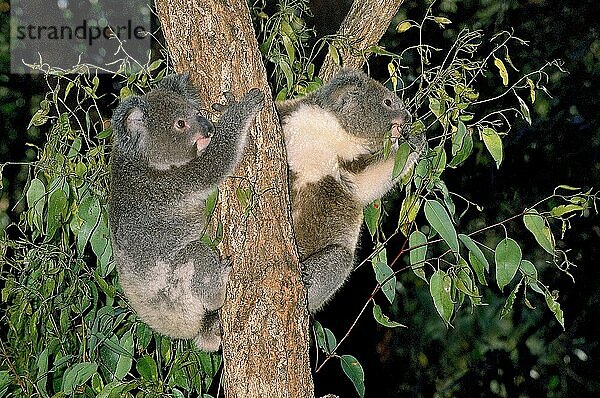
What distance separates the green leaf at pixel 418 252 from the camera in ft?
6.46

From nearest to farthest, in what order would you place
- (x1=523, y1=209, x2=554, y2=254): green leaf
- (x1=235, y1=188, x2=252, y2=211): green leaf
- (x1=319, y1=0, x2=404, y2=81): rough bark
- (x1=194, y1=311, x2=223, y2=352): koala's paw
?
(x1=235, y1=188, x2=252, y2=211): green leaf → (x1=523, y1=209, x2=554, y2=254): green leaf → (x1=194, y1=311, x2=223, y2=352): koala's paw → (x1=319, y1=0, x2=404, y2=81): rough bark

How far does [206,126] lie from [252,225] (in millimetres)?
391

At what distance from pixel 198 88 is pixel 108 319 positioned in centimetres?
75

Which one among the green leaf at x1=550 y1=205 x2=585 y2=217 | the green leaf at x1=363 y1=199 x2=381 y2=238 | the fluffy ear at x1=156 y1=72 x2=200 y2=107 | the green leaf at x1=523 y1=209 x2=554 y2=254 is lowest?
the green leaf at x1=363 y1=199 x2=381 y2=238

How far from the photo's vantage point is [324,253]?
8.70ft

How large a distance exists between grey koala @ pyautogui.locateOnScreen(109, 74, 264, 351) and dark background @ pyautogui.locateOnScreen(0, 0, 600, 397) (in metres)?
1.78

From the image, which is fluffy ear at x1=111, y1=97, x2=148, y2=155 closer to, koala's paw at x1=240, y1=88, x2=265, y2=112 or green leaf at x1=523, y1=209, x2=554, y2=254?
koala's paw at x1=240, y1=88, x2=265, y2=112

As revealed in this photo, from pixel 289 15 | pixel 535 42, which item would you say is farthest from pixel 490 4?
pixel 289 15

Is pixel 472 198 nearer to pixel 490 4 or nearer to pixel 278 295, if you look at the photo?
pixel 490 4

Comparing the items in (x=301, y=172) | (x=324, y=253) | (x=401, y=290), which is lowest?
(x=401, y=290)

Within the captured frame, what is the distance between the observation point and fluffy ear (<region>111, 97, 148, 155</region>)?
2182 mm

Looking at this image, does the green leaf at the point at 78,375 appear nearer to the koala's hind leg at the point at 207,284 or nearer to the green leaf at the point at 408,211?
the koala's hind leg at the point at 207,284

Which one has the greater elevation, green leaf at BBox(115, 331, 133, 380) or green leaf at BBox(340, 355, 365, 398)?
green leaf at BBox(115, 331, 133, 380)

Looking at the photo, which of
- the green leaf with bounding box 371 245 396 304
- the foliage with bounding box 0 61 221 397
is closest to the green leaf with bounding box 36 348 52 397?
the foliage with bounding box 0 61 221 397
